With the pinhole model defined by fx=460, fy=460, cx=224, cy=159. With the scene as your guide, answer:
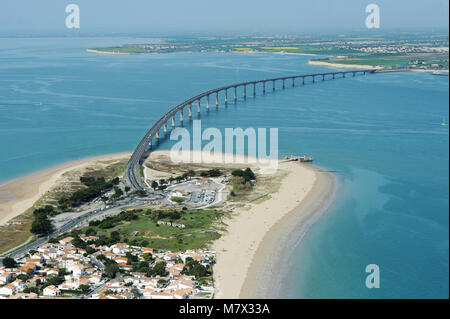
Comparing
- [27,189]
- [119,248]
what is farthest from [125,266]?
[27,189]

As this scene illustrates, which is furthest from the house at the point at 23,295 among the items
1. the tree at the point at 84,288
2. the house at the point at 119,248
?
the house at the point at 119,248

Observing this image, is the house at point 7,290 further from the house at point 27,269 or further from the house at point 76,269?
the house at point 76,269

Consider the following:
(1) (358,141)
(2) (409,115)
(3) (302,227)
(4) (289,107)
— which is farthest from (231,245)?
(4) (289,107)

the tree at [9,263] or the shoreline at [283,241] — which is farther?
the tree at [9,263]

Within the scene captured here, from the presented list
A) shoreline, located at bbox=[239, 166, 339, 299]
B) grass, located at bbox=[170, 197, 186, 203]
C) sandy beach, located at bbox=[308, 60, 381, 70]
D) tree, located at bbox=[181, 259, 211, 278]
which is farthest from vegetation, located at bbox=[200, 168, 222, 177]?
sandy beach, located at bbox=[308, 60, 381, 70]

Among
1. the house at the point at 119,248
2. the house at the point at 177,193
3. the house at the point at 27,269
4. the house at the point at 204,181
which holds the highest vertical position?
the house at the point at 204,181

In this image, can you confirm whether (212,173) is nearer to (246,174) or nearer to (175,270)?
(246,174)
